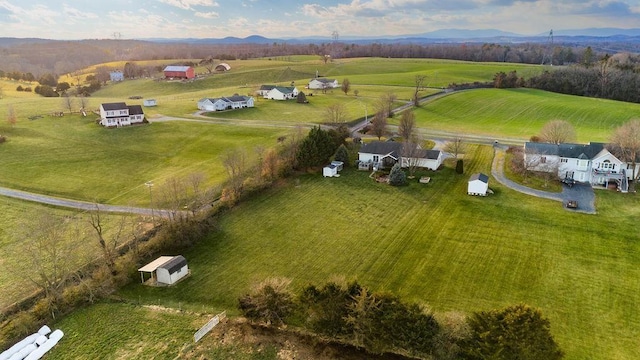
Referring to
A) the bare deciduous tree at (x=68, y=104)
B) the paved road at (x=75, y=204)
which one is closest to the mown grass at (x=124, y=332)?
the paved road at (x=75, y=204)

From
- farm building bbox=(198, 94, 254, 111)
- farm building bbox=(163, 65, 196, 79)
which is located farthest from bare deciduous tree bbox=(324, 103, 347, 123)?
farm building bbox=(163, 65, 196, 79)

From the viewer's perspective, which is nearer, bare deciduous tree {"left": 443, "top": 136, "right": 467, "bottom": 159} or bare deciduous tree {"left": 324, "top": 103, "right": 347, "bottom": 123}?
bare deciduous tree {"left": 443, "top": 136, "right": 467, "bottom": 159}

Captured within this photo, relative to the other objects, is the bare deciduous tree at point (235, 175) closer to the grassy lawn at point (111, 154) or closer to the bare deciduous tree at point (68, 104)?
the grassy lawn at point (111, 154)

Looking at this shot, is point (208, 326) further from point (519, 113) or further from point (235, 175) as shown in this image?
point (519, 113)

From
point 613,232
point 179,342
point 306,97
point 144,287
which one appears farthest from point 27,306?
point 306,97

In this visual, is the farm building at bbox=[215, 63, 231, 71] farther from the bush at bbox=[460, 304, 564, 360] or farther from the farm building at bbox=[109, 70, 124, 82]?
the bush at bbox=[460, 304, 564, 360]

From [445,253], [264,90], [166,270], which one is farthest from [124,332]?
[264,90]

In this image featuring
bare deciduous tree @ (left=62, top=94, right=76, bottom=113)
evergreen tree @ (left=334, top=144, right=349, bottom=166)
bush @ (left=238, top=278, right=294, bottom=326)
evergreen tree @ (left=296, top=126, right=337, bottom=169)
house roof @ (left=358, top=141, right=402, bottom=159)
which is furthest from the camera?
bare deciduous tree @ (left=62, top=94, right=76, bottom=113)
